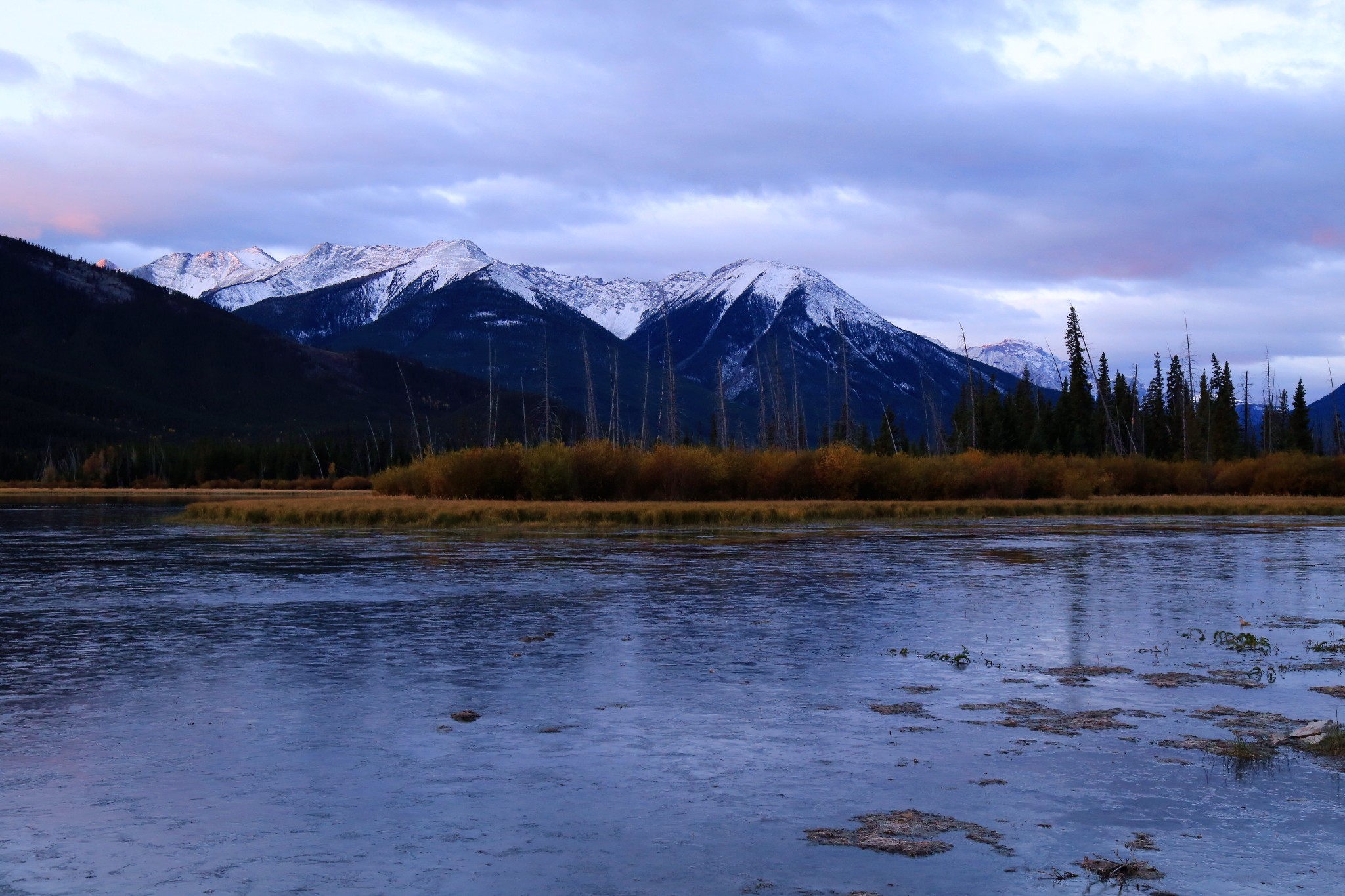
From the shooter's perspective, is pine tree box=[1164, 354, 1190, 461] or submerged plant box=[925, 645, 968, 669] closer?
submerged plant box=[925, 645, 968, 669]

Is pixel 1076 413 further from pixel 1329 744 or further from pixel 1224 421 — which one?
pixel 1329 744

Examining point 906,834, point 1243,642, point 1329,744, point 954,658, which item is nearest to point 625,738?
point 906,834

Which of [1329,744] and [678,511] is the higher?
[678,511]

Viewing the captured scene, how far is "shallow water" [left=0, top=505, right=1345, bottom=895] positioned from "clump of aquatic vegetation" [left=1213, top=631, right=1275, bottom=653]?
0.35m

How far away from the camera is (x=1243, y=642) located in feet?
57.5

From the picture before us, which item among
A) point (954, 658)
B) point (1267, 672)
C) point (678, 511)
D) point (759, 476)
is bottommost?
point (1267, 672)

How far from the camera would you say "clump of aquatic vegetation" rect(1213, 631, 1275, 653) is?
17.0m

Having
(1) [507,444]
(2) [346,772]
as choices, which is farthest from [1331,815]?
(1) [507,444]

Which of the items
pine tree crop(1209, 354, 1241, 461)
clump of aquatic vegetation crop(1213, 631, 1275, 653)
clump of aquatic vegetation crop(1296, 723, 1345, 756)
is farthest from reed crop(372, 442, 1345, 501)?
clump of aquatic vegetation crop(1296, 723, 1345, 756)

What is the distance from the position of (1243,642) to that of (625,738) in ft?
34.9

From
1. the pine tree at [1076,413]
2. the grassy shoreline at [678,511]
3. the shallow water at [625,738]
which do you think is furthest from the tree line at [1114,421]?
the shallow water at [625,738]

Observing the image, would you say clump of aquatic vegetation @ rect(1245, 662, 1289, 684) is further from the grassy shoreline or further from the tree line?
the tree line

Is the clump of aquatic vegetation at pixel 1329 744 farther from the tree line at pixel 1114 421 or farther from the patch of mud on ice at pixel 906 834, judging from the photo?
the tree line at pixel 1114 421

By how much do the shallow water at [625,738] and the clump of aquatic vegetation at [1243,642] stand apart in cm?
35
